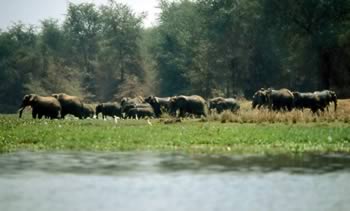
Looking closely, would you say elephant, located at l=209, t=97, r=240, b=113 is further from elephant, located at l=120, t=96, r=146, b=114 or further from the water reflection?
the water reflection

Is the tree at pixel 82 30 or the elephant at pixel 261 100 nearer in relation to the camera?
the elephant at pixel 261 100

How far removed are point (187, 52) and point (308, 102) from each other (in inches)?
1593

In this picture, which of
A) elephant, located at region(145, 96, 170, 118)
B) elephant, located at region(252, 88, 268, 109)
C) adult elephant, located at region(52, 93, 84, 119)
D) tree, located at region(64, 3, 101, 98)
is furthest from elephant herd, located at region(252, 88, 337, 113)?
tree, located at region(64, 3, 101, 98)

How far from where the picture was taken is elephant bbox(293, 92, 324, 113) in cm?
4641

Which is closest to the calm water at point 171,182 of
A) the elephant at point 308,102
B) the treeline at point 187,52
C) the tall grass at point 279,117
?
the tall grass at point 279,117

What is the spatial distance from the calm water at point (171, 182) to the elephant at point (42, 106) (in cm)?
2286

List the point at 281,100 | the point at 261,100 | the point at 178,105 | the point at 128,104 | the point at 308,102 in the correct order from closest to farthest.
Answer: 1. the point at 308,102
2. the point at 281,100
3. the point at 261,100
4. the point at 178,105
5. the point at 128,104

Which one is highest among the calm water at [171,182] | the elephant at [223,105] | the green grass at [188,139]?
the elephant at [223,105]

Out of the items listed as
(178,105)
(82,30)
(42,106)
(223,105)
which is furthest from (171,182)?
(82,30)

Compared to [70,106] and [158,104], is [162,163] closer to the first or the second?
[70,106]

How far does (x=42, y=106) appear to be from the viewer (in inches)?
1884

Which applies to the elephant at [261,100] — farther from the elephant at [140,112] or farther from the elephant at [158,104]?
the elephant at [140,112]

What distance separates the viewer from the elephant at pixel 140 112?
49938 millimetres

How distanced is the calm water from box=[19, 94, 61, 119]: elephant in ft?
75.0
